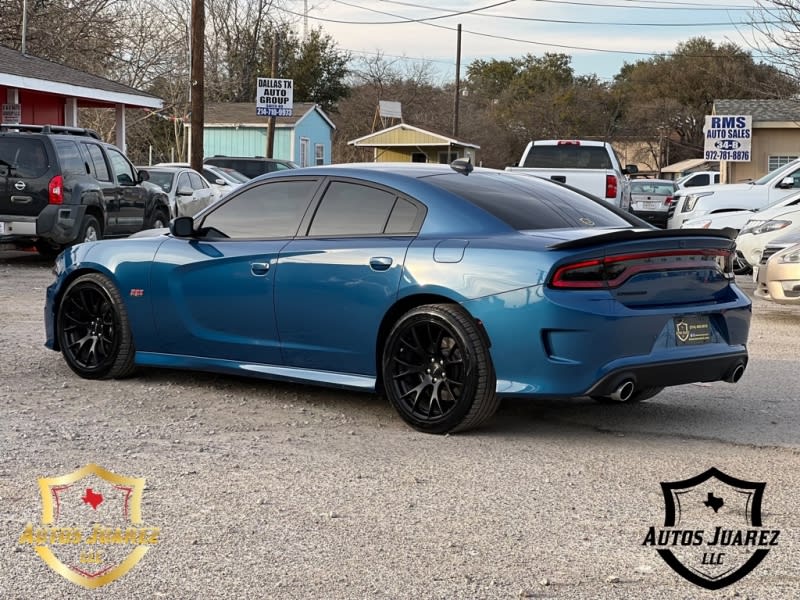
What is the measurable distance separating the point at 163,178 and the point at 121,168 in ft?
14.4

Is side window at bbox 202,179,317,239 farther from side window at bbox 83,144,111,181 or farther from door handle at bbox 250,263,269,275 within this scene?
side window at bbox 83,144,111,181

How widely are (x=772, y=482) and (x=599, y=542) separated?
1.37 m

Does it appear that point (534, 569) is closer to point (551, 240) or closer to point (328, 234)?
point (551, 240)

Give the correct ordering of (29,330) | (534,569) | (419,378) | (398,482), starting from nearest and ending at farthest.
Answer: (534,569) → (398,482) → (419,378) → (29,330)

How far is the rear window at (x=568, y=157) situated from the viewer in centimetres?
2220

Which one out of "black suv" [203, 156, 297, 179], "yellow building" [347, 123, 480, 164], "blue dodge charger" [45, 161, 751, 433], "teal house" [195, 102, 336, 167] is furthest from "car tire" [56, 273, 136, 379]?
"yellow building" [347, 123, 480, 164]

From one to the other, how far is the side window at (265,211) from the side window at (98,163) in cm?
957

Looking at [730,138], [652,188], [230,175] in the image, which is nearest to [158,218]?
[230,175]

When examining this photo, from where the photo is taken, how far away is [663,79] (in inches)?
3233

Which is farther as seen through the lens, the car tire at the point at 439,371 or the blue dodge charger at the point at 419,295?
the car tire at the point at 439,371

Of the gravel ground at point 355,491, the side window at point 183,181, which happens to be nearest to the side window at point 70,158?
the side window at point 183,181

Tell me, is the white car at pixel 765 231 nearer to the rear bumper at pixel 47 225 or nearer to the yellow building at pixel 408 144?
the rear bumper at pixel 47 225

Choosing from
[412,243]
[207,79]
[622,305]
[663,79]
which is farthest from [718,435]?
[663,79]

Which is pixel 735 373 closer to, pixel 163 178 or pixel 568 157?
pixel 568 157
